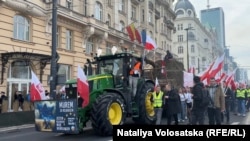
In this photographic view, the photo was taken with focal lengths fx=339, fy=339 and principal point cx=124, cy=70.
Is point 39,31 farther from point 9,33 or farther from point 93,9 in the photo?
point 93,9

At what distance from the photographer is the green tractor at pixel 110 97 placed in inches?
411

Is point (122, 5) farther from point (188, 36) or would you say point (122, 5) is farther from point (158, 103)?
point (188, 36)

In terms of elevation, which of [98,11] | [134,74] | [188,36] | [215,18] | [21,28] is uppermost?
[215,18]

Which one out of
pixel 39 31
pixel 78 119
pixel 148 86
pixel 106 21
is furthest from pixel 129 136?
pixel 106 21

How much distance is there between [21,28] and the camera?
22.8 m

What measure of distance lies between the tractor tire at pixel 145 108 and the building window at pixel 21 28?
12.1 metres

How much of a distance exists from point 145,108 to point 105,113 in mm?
2844

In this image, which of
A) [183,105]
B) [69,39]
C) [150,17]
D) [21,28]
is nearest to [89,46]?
[69,39]

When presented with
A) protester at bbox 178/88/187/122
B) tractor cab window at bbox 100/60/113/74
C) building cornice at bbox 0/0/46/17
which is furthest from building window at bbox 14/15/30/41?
protester at bbox 178/88/187/122

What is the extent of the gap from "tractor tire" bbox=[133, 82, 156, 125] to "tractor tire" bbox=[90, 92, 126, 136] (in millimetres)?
1681

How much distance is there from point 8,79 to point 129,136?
1922 cm

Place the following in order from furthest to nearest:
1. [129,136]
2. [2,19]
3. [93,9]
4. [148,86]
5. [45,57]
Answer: [93,9] < [45,57] < [2,19] < [148,86] < [129,136]

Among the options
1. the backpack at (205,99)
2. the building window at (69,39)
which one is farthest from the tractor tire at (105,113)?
the building window at (69,39)

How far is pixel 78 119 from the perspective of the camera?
1020 cm
